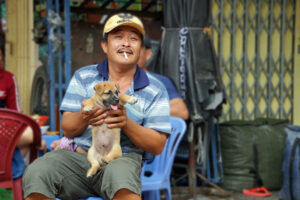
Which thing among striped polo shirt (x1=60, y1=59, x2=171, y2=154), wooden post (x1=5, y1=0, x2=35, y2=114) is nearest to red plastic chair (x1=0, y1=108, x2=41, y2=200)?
striped polo shirt (x1=60, y1=59, x2=171, y2=154)

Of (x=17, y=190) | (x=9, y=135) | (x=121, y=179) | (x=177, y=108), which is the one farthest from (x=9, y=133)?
(x=177, y=108)

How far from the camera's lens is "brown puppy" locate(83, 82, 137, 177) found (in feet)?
5.39

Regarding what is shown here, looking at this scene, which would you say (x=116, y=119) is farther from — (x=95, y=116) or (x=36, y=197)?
(x=36, y=197)

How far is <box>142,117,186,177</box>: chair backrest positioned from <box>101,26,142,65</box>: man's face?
1.28m

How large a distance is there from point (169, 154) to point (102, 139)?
137 cm

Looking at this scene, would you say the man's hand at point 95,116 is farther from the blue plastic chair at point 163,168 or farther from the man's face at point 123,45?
the blue plastic chair at point 163,168

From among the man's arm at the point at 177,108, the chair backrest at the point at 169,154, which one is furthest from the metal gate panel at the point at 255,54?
the chair backrest at the point at 169,154

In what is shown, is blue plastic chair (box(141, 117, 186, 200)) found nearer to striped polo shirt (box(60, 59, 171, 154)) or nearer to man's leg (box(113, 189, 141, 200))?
striped polo shirt (box(60, 59, 171, 154))

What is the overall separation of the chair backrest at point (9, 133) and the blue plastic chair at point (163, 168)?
0.87 m

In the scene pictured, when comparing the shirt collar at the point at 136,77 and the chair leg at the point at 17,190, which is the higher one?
the shirt collar at the point at 136,77

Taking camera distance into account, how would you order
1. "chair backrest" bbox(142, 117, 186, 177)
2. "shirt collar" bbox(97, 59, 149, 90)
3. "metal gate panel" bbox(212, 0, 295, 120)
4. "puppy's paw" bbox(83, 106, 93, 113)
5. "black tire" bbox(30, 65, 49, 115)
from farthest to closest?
"black tire" bbox(30, 65, 49, 115) < "metal gate panel" bbox(212, 0, 295, 120) < "chair backrest" bbox(142, 117, 186, 177) < "shirt collar" bbox(97, 59, 149, 90) < "puppy's paw" bbox(83, 106, 93, 113)

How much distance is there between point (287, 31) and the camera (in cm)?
542

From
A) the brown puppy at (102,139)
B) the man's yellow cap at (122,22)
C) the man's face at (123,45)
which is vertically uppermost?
the man's yellow cap at (122,22)

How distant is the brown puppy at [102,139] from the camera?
5.39 feet
